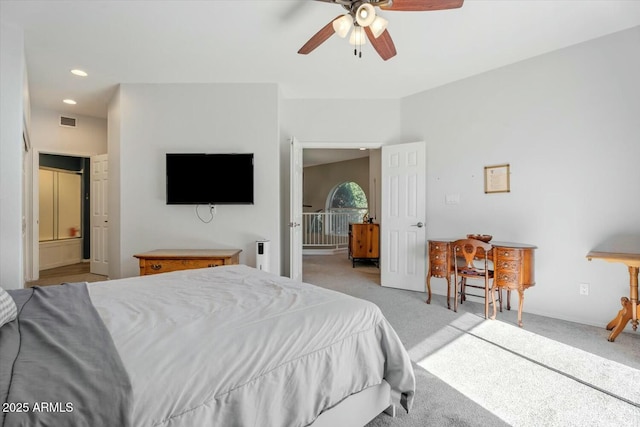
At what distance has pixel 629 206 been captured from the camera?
2836mm

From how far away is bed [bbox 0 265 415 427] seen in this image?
2.60 feet

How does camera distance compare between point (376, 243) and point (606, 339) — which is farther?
point (376, 243)

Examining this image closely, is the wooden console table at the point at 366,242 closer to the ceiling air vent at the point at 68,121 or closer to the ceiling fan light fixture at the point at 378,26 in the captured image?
the ceiling fan light fixture at the point at 378,26

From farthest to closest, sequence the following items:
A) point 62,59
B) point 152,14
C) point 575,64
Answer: point 62,59
point 575,64
point 152,14

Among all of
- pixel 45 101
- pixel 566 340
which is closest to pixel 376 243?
pixel 566 340

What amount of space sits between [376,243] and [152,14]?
16.3 feet

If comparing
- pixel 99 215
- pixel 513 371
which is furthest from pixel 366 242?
pixel 99 215

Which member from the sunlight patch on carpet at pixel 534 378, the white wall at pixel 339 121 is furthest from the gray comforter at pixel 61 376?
the white wall at pixel 339 121

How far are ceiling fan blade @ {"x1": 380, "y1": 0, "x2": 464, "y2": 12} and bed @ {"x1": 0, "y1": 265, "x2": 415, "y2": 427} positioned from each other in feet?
6.33

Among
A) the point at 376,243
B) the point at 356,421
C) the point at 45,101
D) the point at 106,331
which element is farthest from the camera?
the point at 376,243

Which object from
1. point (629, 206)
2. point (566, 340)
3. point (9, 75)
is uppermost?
point (9, 75)

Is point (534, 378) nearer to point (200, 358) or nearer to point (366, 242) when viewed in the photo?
point (200, 358)

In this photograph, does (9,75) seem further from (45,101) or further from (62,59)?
(45,101)

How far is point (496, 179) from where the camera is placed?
3.65 m
